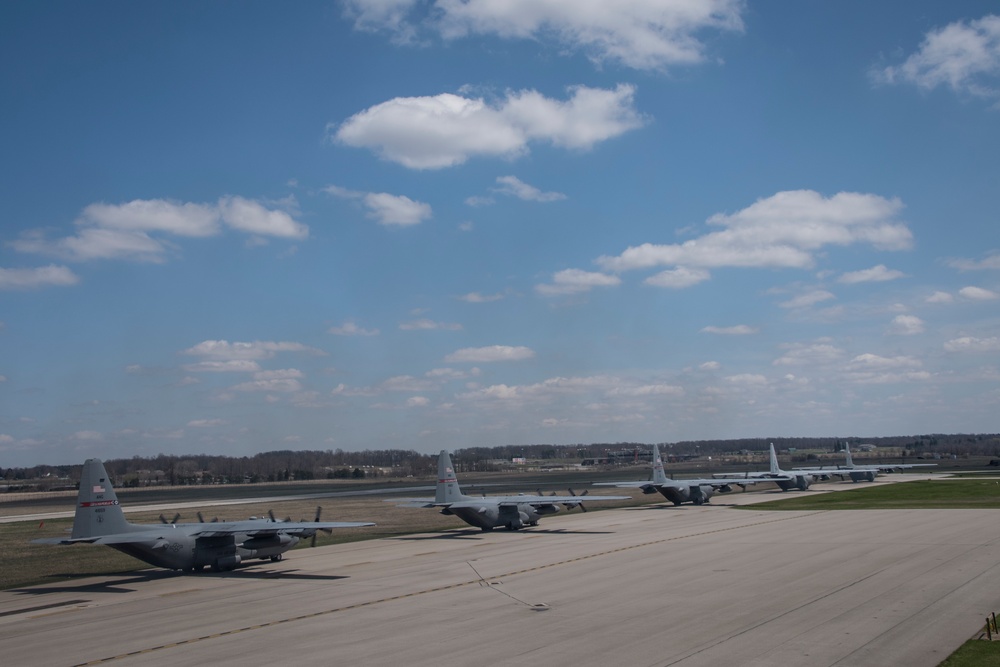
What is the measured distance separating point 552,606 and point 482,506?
77.9 ft

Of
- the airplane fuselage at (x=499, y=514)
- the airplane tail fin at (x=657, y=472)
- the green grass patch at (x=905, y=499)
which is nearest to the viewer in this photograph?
the airplane fuselage at (x=499, y=514)

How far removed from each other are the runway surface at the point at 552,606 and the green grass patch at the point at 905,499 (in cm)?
2041

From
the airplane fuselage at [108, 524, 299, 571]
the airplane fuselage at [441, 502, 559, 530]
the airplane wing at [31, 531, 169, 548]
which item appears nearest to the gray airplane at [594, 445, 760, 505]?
the airplane fuselage at [441, 502, 559, 530]

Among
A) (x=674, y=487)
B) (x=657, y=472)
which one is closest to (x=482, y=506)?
(x=674, y=487)

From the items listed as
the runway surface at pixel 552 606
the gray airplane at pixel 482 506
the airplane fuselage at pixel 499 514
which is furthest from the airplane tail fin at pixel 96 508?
the airplane fuselage at pixel 499 514

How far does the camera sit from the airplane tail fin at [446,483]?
47156 millimetres

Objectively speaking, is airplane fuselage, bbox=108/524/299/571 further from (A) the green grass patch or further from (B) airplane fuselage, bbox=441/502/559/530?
(A) the green grass patch

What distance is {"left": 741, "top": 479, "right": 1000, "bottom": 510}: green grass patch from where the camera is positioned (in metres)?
60.8

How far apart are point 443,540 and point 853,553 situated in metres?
21.6

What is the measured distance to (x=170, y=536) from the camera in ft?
107

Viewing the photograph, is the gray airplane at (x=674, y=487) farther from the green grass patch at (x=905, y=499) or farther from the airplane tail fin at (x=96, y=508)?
the airplane tail fin at (x=96, y=508)

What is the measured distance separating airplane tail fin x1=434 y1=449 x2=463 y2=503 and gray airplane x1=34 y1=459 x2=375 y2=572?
12165 millimetres

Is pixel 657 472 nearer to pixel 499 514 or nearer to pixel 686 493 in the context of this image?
pixel 686 493

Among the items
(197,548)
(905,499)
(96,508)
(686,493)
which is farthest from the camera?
(686,493)
